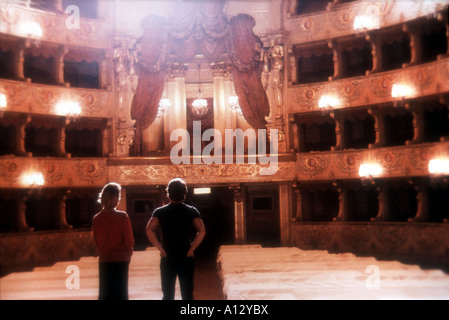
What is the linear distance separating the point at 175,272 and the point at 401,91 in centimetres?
1135

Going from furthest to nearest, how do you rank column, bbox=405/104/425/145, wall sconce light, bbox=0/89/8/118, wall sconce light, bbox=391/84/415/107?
column, bbox=405/104/425/145
wall sconce light, bbox=391/84/415/107
wall sconce light, bbox=0/89/8/118

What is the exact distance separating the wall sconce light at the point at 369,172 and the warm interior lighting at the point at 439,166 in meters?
1.95

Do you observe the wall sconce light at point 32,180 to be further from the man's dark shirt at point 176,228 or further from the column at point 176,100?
the man's dark shirt at point 176,228

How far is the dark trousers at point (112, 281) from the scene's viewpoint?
4.24 metres

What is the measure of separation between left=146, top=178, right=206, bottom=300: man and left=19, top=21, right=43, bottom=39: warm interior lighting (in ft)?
38.7

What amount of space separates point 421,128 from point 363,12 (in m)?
4.28

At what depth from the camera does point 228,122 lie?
53.7ft

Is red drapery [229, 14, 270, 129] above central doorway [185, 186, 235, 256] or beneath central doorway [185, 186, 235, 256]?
above

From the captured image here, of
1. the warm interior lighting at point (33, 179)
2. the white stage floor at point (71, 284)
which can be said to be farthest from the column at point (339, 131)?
the warm interior lighting at point (33, 179)

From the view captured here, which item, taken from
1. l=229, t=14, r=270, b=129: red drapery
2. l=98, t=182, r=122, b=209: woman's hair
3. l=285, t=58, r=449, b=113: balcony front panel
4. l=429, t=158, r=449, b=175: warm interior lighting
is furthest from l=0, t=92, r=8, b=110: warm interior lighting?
l=429, t=158, r=449, b=175: warm interior lighting

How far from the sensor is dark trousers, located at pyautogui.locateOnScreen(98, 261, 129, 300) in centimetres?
424

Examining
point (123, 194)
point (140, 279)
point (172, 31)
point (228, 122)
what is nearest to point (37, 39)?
point (172, 31)

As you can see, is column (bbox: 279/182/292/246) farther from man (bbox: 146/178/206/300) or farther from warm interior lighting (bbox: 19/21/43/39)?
man (bbox: 146/178/206/300)
